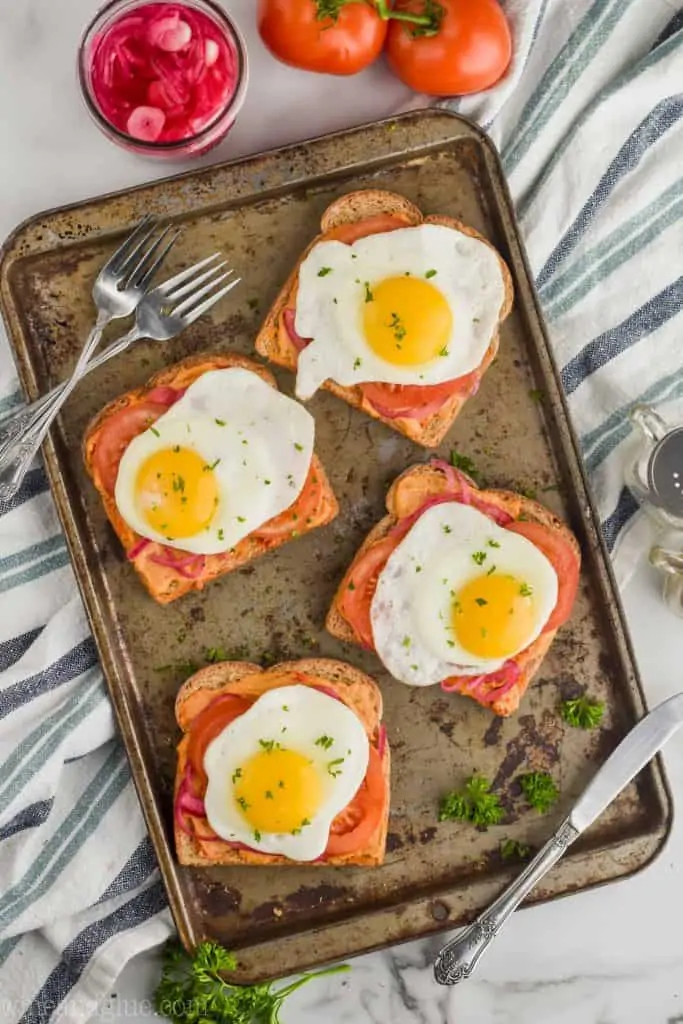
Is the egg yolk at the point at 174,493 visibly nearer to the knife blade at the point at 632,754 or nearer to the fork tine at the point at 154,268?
the fork tine at the point at 154,268

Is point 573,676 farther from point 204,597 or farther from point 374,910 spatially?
point 204,597

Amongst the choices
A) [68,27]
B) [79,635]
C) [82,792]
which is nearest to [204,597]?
[79,635]

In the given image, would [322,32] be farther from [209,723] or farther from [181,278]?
[209,723]

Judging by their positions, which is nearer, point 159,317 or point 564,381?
point 159,317

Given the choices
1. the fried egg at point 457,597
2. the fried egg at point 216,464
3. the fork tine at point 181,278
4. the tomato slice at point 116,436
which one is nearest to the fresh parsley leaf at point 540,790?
the fried egg at point 457,597

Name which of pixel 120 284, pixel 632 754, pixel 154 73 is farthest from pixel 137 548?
pixel 632 754

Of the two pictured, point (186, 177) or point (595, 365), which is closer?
point (186, 177)
